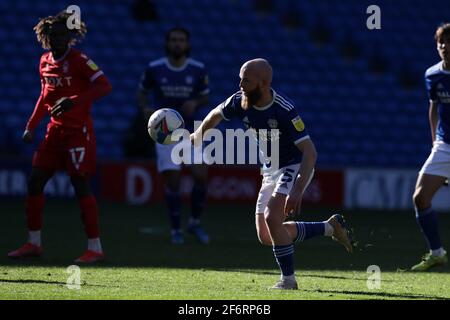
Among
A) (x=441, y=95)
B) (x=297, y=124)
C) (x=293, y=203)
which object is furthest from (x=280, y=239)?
(x=441, y=95)

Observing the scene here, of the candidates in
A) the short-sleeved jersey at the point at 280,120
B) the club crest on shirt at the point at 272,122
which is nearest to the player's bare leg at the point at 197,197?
the short-sleeved jersey at the point at 280,120

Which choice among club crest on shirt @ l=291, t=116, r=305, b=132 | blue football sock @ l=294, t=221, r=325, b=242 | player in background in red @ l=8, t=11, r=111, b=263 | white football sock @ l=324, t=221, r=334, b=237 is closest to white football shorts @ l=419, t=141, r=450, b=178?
white football sock @ l=324, t=221, r=334, b=237

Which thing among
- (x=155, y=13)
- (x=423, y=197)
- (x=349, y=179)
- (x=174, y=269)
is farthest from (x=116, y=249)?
(x=155, y=13)

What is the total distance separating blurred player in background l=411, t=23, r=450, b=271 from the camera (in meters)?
9.95

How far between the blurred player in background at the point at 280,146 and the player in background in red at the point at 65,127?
190cm

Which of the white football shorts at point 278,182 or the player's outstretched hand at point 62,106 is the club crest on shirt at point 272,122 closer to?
the white football shorts at point 278,182

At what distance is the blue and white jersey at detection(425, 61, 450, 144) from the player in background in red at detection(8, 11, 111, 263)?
2.99m

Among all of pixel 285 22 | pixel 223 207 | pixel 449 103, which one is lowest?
pixel 223 207

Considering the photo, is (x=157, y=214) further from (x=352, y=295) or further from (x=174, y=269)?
(x=352, y=295)

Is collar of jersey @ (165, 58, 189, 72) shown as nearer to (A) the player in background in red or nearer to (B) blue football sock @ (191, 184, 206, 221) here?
(B) blue football sock @ (191, 184, 206, 221)

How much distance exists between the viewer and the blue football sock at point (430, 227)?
32.9 ft

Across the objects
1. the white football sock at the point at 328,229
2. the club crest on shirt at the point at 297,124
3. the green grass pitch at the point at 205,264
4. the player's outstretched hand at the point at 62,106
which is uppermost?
the player's outstretched hand at the point at 62,106

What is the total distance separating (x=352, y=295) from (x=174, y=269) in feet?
7.04

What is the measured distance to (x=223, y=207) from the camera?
18.4 meters
